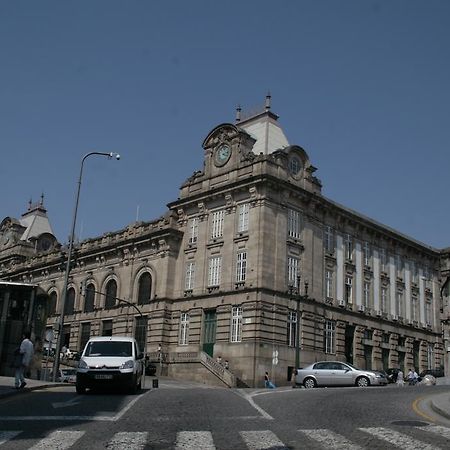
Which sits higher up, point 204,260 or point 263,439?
point 204,260

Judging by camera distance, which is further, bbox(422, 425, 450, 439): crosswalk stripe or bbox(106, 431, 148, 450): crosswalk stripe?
bbox(422, 425, 450, 439): crosswalk stripe

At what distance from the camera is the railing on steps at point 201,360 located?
135 ft

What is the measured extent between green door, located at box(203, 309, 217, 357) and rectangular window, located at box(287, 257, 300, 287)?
6.22 m

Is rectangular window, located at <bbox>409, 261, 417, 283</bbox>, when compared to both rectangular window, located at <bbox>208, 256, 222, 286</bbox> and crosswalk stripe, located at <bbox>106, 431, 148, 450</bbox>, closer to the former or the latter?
rectangular window, located at <bbox>208, 256, 222, 286</bbox>

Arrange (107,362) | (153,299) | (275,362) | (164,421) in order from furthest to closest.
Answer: (153,299)
(275,362)
(107,362)
(164,421)

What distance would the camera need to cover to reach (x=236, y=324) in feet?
145

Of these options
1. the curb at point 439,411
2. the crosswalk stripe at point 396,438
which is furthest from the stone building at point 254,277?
the crosswalk stripe at point 396,438

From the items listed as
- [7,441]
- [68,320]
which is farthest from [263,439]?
[68,320]

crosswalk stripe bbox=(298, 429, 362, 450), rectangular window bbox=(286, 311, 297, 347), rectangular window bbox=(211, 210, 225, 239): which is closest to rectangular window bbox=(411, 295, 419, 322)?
rectangular window bbox=(286, 311, 297, 347)

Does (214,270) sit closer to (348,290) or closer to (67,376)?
(348,290)

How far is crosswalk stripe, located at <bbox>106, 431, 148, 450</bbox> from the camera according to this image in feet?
29.0

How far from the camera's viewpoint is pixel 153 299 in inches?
1993

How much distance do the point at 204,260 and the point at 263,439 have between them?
38.9 meters

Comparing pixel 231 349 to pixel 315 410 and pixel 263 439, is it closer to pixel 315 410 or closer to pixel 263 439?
pixel 315 410
